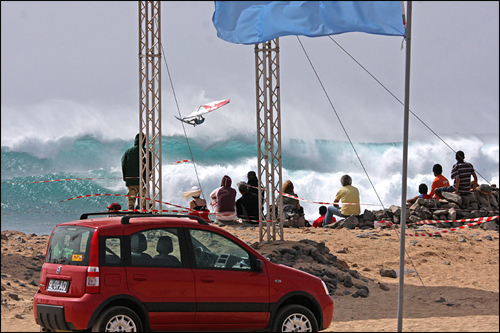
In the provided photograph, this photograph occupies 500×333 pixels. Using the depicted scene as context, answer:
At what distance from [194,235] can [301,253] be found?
608 centimetres

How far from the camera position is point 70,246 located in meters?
7.02

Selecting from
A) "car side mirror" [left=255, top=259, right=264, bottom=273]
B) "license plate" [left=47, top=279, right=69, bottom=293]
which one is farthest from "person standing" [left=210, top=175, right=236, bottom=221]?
"license plate" [left=47, top=279, right=69, bottom=293]

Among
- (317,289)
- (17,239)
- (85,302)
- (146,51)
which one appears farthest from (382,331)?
(17,239)

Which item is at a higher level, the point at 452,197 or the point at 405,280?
the point at 452,197

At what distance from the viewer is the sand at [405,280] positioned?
9516mm

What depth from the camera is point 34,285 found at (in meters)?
11.7

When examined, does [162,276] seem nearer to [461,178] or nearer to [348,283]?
[348,283]

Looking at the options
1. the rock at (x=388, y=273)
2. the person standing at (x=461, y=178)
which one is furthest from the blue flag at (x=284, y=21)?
the person standing at (x=461, y=178)

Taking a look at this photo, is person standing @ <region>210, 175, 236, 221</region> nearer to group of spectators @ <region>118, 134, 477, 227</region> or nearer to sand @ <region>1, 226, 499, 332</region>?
group of spectators @ <region>118, 134, 477, 227</region>

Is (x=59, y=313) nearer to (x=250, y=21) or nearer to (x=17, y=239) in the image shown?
(x=250, y=21)

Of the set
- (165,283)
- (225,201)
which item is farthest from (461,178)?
(165,283)

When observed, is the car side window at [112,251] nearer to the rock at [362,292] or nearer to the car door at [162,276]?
the car door at [162,276]

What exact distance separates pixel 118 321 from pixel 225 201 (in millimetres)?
11781

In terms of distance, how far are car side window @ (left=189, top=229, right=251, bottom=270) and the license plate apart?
1548 mm
